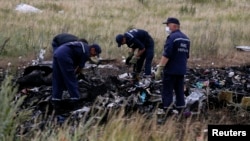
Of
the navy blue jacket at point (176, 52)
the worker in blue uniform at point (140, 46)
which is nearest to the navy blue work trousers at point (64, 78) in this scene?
the navy blue jacket at point (176, 52)

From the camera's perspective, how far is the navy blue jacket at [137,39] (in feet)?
38.0

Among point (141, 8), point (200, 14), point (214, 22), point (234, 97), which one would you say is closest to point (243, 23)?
point (214, 22)

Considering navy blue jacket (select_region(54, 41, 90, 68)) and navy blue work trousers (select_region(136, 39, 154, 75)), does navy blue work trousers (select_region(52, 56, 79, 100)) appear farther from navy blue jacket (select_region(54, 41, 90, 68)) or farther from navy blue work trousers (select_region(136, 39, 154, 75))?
navy blue work trousers (select_region(136, 39, 154, 75))

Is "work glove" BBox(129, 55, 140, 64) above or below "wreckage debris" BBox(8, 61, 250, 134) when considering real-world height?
above

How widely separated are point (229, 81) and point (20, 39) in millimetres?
6205

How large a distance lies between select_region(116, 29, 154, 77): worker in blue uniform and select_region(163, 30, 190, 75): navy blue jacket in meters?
2.18

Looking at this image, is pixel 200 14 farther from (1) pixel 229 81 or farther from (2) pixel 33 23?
(1) pixel 229 81

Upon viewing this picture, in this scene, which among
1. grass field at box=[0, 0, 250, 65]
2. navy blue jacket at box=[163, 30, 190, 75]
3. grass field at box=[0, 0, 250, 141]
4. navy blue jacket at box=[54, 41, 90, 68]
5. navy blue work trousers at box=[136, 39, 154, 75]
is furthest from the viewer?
grass field at box=[0, 0, 250, 65]

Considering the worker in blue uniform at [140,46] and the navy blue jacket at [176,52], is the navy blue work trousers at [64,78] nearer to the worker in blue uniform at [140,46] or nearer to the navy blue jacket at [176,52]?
the navy blue jacket at [176,52]

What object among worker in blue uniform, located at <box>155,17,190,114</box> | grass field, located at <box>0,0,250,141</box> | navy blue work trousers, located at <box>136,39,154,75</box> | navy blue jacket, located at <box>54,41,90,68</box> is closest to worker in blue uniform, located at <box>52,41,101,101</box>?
navy blue jacket, located at <box>54,41,90,68</box>

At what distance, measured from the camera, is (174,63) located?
9.38 metres

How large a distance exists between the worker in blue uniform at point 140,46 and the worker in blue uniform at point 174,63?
82.8 inches

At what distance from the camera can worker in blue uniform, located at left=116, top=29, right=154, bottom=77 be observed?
11617 millimetres

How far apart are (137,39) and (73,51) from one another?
2.28 m
